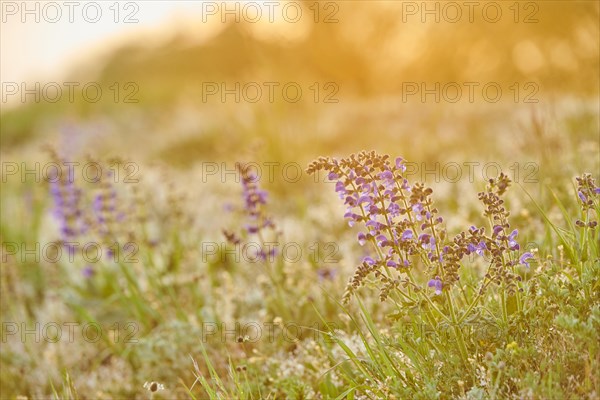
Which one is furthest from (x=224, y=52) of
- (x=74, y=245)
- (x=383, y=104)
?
(x=74, y=245)

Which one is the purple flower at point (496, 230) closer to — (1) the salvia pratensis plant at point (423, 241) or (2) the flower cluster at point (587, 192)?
(1) the salvia pratensis plant at point (423, 241)

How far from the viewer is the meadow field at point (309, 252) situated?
8.15ft

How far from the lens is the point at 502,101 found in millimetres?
10438

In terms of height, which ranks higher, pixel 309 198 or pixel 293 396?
pixel 309 198

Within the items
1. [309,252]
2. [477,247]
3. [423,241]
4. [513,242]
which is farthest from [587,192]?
[309,252]

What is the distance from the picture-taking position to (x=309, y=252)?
481 cm

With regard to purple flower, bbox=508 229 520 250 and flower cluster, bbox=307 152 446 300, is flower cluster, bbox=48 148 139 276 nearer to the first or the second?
flower cluster, bbox=307 152 446 300

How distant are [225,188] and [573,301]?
5254 mm

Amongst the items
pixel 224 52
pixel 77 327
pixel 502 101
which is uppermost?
pixel 224 52

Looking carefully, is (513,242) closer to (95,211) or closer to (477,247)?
(477,247)

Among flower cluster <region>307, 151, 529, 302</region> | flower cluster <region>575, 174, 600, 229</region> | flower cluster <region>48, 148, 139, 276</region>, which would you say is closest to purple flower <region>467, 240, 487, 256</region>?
flower cluster <region>307, 151, 529, 302</region>

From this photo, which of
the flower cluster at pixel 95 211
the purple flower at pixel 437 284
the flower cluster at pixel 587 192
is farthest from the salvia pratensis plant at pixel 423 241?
the flower cluster at pixel 95 211

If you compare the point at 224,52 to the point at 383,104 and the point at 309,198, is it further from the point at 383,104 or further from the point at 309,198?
the point at 309,198

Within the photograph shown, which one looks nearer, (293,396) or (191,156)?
(293,396)
